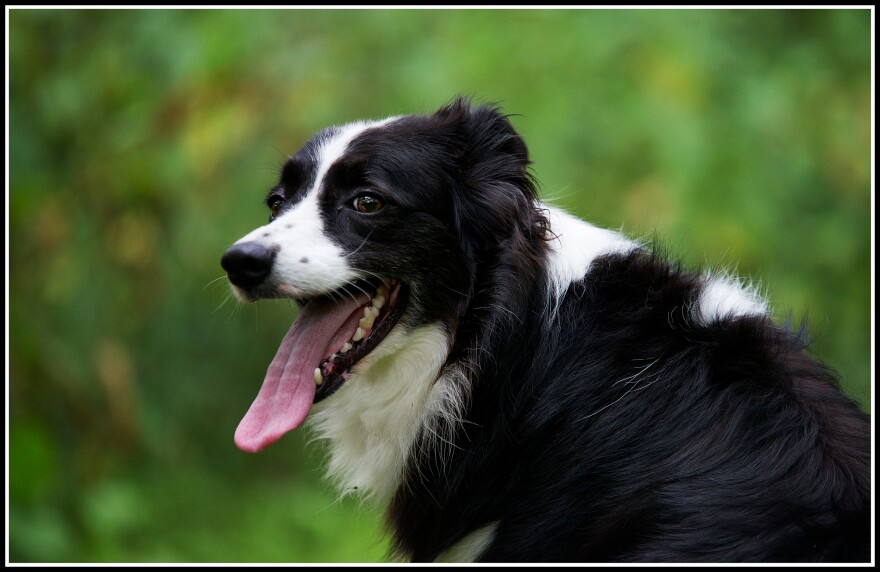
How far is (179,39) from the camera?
636 centimetres

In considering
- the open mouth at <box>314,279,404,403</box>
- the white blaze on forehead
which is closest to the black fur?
the open mouth at <box>314,279,404,403</box>

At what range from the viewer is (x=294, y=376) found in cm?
321

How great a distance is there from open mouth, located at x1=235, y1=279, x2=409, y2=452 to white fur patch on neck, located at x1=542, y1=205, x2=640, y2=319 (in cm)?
54

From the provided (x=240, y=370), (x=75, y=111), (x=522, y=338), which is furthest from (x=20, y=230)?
(x=522, y=338)

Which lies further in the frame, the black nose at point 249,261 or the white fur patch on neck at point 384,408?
the white fur patch on neck at point 384,408

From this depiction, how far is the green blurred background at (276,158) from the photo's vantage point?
639 cm

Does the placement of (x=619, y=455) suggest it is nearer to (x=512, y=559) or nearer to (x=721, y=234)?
(x=512, y=559)

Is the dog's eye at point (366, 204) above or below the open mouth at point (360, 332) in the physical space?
above

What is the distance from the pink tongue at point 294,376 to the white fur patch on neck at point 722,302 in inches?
46.6

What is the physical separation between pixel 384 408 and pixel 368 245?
621 mm

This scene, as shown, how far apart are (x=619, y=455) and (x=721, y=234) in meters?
3.88

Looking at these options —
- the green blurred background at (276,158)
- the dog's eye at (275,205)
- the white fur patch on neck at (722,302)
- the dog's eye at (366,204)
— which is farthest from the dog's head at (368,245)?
the green blurred background at (276,158)

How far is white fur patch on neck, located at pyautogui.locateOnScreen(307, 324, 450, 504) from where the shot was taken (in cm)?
333

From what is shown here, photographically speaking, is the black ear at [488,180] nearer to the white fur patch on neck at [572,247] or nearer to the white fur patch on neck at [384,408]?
the white fur patch on neck at [572,247]
